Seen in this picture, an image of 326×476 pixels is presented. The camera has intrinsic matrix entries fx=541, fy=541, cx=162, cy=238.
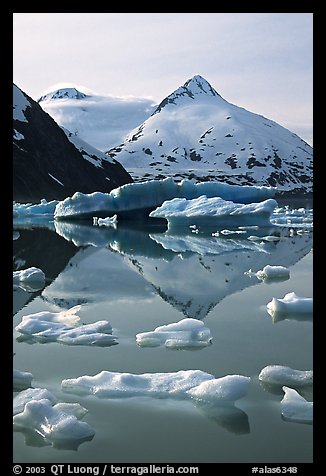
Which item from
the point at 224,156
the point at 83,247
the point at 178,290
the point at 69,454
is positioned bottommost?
the point at 69,454

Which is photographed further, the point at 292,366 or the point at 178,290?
the point at 178,290

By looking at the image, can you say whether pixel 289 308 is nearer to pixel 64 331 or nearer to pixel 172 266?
pixel 64 331

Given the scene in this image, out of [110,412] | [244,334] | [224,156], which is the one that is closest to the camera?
[110,412]

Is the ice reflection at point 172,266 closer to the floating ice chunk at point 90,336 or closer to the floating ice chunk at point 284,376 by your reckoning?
the floating ice chunk at point 90,336

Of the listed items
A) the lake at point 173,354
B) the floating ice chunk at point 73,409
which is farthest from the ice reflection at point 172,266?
the floating ice chunk at point 73,409

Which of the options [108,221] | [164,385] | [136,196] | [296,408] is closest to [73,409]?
[164,385]
